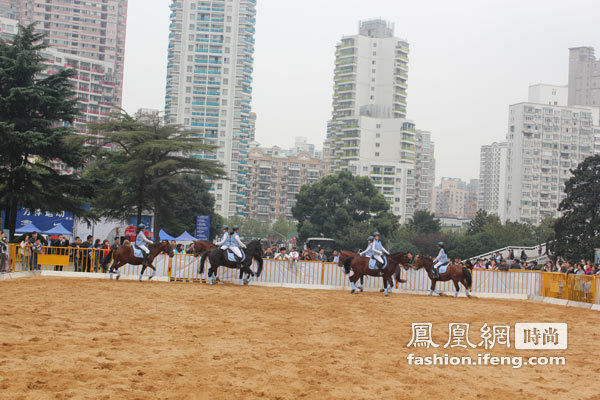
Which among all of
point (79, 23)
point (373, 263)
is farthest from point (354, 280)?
point (79, 23)

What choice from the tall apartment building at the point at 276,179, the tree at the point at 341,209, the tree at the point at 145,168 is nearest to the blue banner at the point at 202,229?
the tree at the point at 145,168

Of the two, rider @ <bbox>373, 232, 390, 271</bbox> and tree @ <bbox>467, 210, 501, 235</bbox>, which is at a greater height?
tree @ <bbox>467, 210, 501, 235</bbox>

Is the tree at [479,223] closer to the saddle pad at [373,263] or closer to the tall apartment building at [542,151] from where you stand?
the tall apartment building at [542,151]

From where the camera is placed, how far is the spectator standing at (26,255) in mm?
24837

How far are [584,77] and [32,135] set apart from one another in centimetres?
18411

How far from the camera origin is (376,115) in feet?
473

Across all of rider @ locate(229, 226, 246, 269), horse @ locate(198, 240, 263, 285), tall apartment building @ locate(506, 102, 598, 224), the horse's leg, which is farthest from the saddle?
tall apartment building @ locate(506, 102, 598, 224)

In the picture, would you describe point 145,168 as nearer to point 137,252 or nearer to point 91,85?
point 137,252

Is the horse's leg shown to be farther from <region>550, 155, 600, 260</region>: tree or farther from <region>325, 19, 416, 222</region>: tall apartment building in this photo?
<region>325, 19, 416, 222</region>: tall apartment building

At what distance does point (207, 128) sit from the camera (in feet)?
432

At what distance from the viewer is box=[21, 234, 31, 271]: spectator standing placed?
24837mm

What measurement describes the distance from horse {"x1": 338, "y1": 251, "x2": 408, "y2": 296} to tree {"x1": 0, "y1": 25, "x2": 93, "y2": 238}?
49.0 ft

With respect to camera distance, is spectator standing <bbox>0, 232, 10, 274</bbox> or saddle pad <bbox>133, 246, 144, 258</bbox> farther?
saddle pad <bbox>133, 246, 144, 258</bbox>

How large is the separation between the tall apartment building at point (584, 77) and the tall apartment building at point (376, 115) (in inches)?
2511
